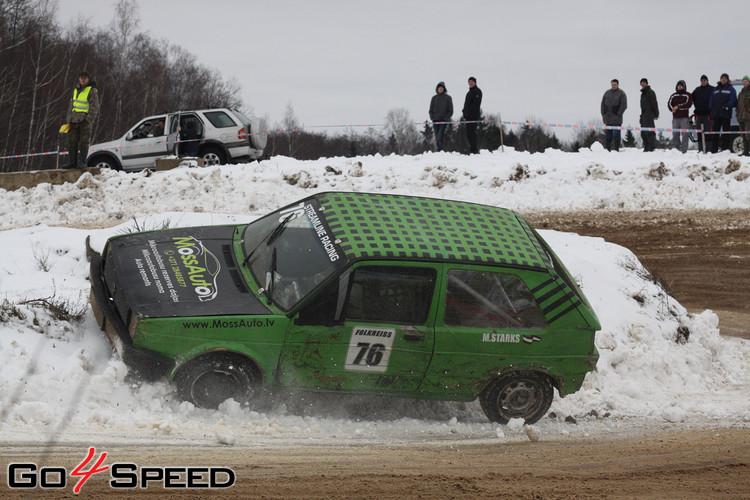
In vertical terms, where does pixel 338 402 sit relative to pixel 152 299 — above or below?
below

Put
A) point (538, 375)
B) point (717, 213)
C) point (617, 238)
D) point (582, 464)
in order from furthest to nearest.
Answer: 1. point (717, 213)
2. point (617, 238)
3. point (538, 375)
4. point (582, 464)

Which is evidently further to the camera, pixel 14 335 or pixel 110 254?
pixel 110 254

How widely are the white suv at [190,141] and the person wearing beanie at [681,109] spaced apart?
989 cm

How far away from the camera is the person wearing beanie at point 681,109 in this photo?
61.1ft

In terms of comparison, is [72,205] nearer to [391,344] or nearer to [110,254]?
[110,254]

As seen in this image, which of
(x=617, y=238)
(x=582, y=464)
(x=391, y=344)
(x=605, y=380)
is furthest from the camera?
(x=617, y=238)

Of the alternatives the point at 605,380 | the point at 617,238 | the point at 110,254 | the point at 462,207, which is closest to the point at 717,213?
the point at 617,238

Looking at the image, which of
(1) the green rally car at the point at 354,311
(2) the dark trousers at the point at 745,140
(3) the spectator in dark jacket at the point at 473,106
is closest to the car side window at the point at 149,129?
(3) the spectator in dark jacket at the point at 473,106

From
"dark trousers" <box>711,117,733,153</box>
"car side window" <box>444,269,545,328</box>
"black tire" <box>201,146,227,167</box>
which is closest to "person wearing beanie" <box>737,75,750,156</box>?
"dark trousers" <box>711,117,733,153</box>

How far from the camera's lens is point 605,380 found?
7.85m

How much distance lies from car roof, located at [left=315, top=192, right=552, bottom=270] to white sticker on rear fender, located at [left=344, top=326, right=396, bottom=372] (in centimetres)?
58

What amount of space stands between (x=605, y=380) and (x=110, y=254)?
4.87 metres

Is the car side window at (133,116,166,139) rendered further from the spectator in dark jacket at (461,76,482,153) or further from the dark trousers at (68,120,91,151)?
the spectator in dark jacket at (461,76,482,153)

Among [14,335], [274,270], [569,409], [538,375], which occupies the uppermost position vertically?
[274,270]
